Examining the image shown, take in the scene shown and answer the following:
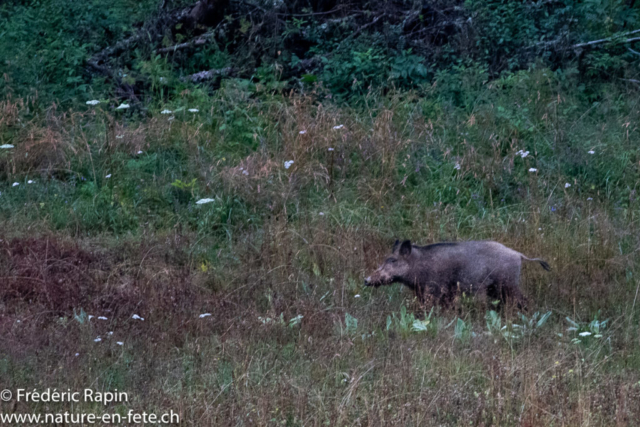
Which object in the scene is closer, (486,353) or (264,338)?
(486,353)

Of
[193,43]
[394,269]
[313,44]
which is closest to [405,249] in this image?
[394,269]

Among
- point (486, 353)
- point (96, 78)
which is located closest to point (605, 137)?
point (486, 353)

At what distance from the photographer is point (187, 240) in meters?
7.14

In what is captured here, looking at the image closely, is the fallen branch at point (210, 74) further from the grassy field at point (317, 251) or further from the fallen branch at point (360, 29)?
the fallen branch at point (360, 29)

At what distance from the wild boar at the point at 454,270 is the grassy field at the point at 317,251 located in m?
0.20

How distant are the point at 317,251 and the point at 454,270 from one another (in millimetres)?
1462

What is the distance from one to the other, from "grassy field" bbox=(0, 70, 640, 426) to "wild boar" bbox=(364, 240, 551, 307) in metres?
0.20

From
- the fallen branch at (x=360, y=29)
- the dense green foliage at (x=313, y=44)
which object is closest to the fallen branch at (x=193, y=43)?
the dense green foliage at (x=313, y=44)

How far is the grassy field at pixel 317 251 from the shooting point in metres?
4.19

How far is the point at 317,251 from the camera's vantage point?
6.82 m

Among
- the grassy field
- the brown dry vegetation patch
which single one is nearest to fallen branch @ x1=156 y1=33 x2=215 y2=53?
the grassy field

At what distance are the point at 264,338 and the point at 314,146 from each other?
4068 mm

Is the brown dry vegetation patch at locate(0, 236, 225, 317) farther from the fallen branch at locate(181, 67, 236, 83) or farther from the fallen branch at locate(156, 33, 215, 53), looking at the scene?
the fallen branch at locate(156, 33, 215, 53)

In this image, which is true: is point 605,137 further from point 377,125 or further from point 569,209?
point 377,125
